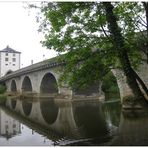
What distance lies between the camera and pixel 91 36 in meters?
12.4

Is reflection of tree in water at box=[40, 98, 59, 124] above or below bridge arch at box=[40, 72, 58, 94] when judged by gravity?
below

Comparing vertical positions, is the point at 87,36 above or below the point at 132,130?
above

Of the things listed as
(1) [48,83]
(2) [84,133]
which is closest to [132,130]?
(2) [84,133]

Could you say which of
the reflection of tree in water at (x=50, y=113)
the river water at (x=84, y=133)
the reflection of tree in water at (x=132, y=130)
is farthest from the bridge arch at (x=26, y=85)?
the reflection of tree in water at (x=132, y=130)

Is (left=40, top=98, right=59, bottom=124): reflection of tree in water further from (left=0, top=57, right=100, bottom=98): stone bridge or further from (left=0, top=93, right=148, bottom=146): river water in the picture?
(left=0, top=57, right=100, bottom=98): stone bridge

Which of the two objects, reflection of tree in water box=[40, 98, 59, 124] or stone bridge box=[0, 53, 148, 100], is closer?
reflection of tree in water box=[40, 98, 59, 124]

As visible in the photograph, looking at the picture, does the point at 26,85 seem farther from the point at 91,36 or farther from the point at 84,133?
the point at 91,36

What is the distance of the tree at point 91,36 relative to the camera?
1158 centimetres

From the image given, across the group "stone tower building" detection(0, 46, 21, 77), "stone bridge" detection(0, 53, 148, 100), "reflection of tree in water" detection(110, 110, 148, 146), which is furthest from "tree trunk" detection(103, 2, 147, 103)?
"stone tower building" detection(0, 46, 21, 77)

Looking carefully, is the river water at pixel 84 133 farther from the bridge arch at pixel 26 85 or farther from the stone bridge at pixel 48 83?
the bridge arch at pixel 26 85

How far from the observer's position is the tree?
11.6 m

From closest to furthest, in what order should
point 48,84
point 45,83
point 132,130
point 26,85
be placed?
point 132,130, point 45,83, point 48,84, point 26,85

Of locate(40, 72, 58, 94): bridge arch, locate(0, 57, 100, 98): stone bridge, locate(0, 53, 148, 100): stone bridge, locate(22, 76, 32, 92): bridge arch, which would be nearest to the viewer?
locate(0, 53, 148, 100): stone bridge

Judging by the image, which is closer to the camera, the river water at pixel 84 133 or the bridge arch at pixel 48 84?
the river water at pixel 84 133
